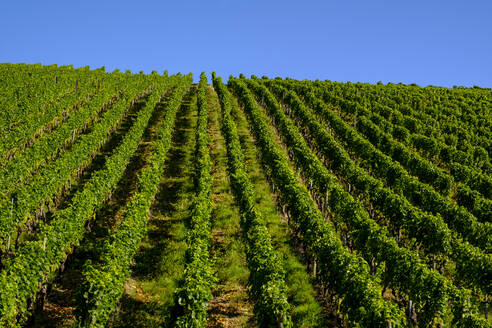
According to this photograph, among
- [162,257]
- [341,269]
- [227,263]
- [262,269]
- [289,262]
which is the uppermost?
[341,269]

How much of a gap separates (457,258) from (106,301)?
49.4 feet

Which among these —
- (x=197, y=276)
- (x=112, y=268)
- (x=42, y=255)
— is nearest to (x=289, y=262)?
(x=197, y=276)

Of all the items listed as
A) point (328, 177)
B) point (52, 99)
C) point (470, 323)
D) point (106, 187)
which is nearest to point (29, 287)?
point (106, 187)

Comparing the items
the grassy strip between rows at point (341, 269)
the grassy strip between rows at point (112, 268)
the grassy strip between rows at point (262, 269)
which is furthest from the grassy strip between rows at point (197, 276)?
the grassy strip between rows at point (341, 269)

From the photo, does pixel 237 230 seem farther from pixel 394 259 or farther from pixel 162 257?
pixel 394 259

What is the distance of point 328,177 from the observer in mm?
24375

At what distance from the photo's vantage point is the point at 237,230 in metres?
21.0

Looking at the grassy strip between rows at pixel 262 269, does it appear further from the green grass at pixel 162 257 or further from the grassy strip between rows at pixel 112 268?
the grassy strip between rows at pixel 112 268

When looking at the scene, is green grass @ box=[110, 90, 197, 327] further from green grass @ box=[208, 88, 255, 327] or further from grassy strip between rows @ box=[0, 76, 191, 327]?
grassy strip between rows @ box=[0, 76, 191, 327]

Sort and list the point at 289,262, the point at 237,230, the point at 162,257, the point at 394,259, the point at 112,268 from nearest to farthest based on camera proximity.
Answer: the point at 112,268, the point at 394,259, the point at 289,262, the point at 162,257, the point at 237,230

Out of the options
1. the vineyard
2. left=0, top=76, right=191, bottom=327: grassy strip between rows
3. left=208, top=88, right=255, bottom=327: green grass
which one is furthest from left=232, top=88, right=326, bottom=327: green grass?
left=0, top=76, right=191, bottom=327: grassy strip between rows

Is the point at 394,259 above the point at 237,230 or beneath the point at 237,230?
above

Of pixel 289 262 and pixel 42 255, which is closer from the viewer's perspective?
pixel 42 255

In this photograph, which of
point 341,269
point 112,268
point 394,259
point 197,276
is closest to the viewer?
point 197,276
